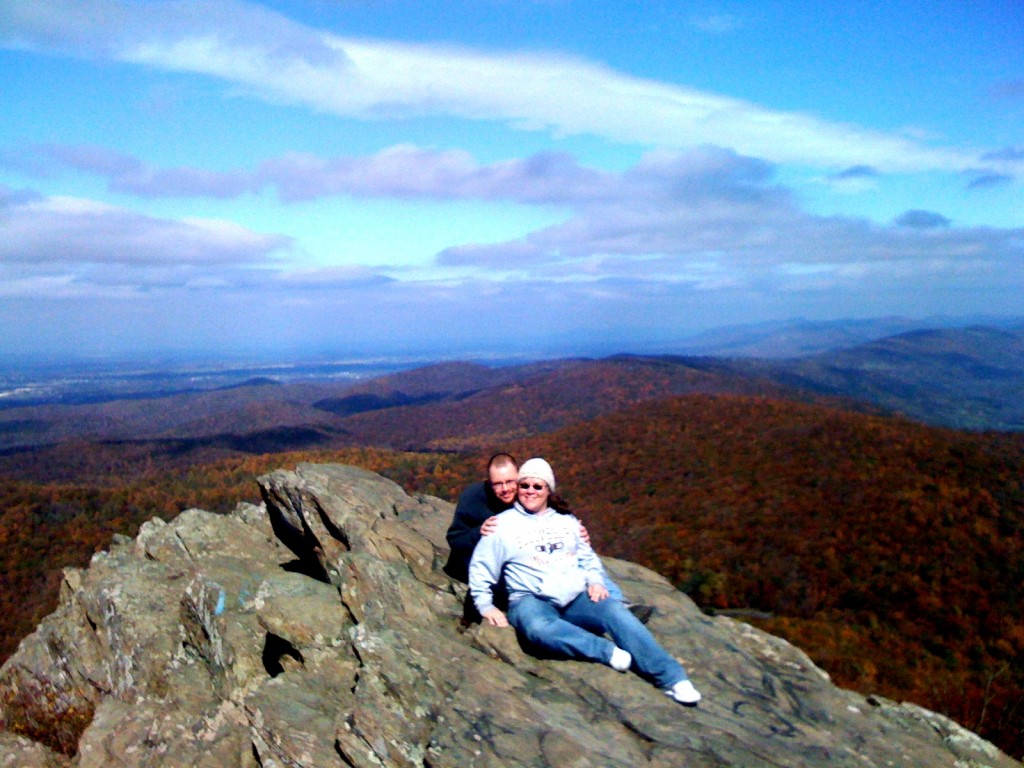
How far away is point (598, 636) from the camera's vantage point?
7.88m

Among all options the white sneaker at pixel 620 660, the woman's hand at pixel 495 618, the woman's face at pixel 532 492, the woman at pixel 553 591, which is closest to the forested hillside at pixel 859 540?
the woman at pixel 553 591

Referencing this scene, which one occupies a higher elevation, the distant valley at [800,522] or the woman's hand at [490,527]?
the woman's hand at [490,527]

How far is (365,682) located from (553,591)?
261 centimetres

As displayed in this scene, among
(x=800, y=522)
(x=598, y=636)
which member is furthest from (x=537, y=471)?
(x=800, y=522)

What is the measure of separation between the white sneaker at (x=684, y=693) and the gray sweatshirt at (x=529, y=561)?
5.10 ft

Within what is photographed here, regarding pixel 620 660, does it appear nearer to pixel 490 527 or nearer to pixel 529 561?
pixel 529 561

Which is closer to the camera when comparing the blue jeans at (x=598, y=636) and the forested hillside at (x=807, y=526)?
the blue jeans at (x=598, y=636)

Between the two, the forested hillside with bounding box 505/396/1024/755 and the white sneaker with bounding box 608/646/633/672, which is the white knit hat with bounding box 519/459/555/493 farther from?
the forested hillside with bounding box 505/396/1024/755

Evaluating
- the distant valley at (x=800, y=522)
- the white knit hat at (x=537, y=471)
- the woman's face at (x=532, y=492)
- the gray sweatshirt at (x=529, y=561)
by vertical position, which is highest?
the white knit hat at (x=537, y=471)

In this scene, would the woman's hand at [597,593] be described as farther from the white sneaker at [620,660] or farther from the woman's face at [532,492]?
the woman's face at [532,492]

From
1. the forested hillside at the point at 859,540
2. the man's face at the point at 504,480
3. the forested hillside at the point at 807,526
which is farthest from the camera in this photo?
the forested hillside at the point at 807,526

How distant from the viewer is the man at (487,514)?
8694 mm

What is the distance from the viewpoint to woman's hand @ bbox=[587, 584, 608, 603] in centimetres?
784

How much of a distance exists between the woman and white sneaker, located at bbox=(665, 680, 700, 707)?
2cm
